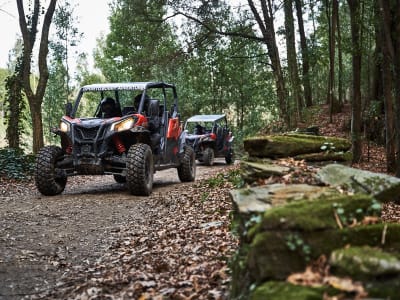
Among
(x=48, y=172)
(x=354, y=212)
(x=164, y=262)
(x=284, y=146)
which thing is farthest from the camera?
(x=48, y=172)

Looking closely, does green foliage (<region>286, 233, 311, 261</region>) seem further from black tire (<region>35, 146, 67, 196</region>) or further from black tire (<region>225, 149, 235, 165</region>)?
black tire (<region>225, 149, 235, 165</region>)

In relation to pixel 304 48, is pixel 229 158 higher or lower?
lower

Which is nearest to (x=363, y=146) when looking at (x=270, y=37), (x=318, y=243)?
(x=270, y=37)

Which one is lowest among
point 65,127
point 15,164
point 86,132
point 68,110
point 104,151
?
point 15,164

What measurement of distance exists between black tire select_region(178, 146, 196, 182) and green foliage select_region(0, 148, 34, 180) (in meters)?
4.15

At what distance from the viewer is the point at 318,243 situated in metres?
2.87

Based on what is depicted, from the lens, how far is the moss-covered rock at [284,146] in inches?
220

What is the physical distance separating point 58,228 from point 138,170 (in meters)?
2.67

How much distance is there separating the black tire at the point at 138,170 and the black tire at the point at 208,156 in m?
9.38

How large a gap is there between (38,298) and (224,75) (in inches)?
1098

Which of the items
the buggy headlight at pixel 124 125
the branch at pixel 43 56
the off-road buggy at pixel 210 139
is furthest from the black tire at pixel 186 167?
the off-road buggy at pixel 210 139

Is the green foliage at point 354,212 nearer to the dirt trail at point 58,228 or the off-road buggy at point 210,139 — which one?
the dirt trail at point 58,228

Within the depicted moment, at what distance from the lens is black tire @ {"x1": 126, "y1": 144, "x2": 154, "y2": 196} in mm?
9490

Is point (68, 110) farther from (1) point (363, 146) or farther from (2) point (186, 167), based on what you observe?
(1) point (363, 146)
